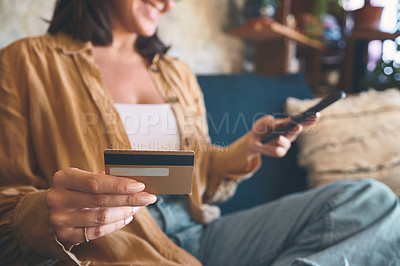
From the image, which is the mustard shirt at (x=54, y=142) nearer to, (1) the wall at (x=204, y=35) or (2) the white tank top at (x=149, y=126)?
(2) the white tank top at (x=149, y=126)

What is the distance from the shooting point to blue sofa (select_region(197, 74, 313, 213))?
1279 millimetres

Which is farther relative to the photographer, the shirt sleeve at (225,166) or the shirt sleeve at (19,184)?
the shirt sleeve at (225,166)

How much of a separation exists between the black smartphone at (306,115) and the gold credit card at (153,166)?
0.96ft

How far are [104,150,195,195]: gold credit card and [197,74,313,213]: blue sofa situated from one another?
0.80 meters

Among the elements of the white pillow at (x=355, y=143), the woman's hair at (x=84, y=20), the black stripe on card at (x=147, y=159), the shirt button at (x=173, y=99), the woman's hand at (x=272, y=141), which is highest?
the woman's hair at (x=84, y=20)

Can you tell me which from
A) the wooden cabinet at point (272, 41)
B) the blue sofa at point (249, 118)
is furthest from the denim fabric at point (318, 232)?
the wooden cabinet at point (272, 41)

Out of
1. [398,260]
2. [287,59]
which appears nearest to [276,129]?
[398,260]

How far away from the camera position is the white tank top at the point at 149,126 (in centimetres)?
79

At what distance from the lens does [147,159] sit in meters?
0.43

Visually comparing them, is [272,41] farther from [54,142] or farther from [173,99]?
[54,142]

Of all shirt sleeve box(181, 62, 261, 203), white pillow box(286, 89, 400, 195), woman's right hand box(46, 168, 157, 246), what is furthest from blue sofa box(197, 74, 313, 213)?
woman's right hand box(46, 168, 157, 246)

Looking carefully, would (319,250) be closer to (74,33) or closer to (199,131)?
(199,131)

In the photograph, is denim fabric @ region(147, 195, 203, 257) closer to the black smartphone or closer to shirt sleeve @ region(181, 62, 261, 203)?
shirt sleeve @ region(181, 62, 261, 203)

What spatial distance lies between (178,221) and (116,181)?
452mm
